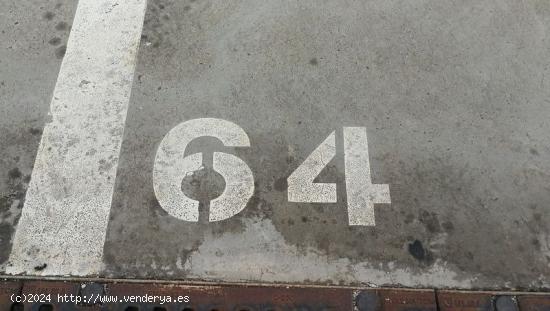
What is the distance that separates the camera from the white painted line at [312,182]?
2547 millimetres

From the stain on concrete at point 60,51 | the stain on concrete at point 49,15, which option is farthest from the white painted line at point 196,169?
the stain on concrete at point 49,15

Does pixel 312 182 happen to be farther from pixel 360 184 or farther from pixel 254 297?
pixel 254 297

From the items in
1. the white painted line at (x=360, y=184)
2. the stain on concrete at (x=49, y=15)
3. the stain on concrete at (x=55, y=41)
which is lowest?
the white painted line at (x=360, y=184)

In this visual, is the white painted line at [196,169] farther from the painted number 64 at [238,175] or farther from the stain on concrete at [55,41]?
the stain on concrete at [55,41]

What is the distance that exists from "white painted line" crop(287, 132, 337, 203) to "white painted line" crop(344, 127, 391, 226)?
92 millimetres

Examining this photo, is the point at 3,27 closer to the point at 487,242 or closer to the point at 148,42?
the point at 148,42

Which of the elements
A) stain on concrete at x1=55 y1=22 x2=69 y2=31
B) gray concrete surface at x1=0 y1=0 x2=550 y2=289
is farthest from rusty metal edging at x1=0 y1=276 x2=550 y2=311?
stain on concrete at x1=55 y1=22 x2=69 y2=31

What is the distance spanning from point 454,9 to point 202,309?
255 cm

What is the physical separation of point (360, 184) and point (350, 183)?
0.05m

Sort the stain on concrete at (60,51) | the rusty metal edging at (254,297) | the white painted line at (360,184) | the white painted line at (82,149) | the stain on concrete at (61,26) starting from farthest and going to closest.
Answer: the stain on concrete at (61,26) → the stain on concrete at (60,51) → the white painted line at (360,184) → the white painted line at (82,149) → the rusty metal edging at (254,297)

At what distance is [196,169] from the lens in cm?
263

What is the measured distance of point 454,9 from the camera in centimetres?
323

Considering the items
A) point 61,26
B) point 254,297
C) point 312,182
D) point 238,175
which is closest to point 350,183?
point 312,182

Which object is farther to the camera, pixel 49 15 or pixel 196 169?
pixel 49 15
